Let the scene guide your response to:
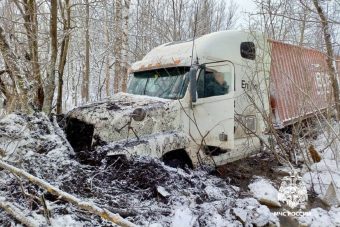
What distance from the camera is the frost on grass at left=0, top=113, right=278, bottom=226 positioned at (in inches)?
146

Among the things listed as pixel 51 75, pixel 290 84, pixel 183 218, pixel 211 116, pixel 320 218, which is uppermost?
pixel 51 75

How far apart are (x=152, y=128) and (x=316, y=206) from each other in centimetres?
284

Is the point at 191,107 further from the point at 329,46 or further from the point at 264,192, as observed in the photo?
the point at 329,46

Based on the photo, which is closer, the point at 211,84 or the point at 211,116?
the point at 211,116

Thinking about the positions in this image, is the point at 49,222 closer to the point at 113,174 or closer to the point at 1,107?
the point at 113,174

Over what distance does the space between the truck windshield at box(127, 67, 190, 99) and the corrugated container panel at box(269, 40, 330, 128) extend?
2.55 metres

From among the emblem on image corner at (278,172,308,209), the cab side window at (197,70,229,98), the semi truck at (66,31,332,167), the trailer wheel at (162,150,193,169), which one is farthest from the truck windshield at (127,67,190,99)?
the emblem on image corner at (278,172,308,209)

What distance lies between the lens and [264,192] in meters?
5.45

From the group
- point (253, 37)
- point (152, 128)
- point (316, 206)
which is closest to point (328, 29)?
point (253, 37)

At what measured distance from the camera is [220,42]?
6.28m

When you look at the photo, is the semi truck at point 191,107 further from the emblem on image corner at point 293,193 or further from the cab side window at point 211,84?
the emblem on image corner at point 293,193

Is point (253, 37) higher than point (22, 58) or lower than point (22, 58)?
higher

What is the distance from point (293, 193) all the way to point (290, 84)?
3.76m

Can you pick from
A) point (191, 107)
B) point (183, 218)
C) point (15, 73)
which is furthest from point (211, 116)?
point (15, 73)
